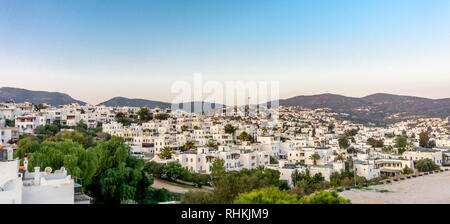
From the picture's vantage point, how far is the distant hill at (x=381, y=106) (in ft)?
176

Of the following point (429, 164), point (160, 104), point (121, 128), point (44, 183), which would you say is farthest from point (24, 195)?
point (160, 104)

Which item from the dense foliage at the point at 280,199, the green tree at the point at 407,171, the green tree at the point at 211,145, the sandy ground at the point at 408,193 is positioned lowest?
the green tree at the point at 407,171

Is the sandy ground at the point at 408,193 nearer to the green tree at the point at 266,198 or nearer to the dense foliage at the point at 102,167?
the green tree at the point at 266,198

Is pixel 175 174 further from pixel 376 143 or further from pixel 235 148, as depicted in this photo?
pixel 376 143

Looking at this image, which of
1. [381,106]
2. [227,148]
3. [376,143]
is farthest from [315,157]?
[381,106]

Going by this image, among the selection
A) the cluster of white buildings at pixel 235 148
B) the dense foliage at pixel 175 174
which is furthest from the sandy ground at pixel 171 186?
the cluster of white buildings at pixel 235 148

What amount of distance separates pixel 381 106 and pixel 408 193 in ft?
170

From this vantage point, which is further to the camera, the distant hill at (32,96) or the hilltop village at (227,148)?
the distant hill at (32,96)

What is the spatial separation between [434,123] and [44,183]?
5477 cm

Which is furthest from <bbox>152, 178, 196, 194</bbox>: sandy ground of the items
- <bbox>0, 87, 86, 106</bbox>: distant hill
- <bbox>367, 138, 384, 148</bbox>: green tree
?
<bbox>0, 87, 86, 106</bbox>: distant hill

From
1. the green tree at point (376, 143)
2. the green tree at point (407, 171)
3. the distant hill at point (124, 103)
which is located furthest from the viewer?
the distant hill at point (124, 103)

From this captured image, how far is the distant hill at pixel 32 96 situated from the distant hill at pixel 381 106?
3946 centimetres

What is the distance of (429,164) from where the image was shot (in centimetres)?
1833
